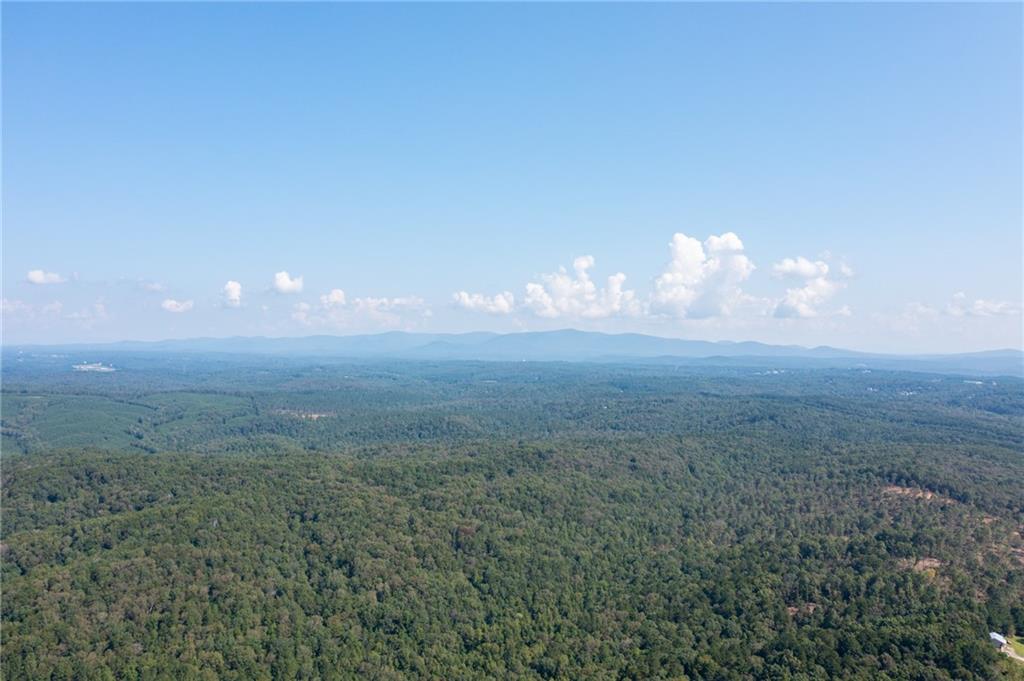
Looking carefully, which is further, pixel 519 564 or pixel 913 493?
pixel 913 493

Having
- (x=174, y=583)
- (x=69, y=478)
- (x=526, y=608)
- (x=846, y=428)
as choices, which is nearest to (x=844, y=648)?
(x=526, y=608)

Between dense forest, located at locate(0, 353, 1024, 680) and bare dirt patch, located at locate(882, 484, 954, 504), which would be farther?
bare dirt patch, located at locate(882, 484, 954, 504)

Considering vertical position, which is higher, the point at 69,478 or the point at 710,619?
the point at 69,478

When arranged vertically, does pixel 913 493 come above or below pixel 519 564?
above

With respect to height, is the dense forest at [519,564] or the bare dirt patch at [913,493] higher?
the bare dirt patch at [913,493]

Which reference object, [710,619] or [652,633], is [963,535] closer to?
[710,619]

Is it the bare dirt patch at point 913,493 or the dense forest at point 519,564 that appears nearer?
the dense forest at point 519,564

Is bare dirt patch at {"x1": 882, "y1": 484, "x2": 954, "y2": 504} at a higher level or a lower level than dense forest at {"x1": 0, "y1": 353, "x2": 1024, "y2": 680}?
higher

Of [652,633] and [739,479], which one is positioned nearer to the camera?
[652,633]
